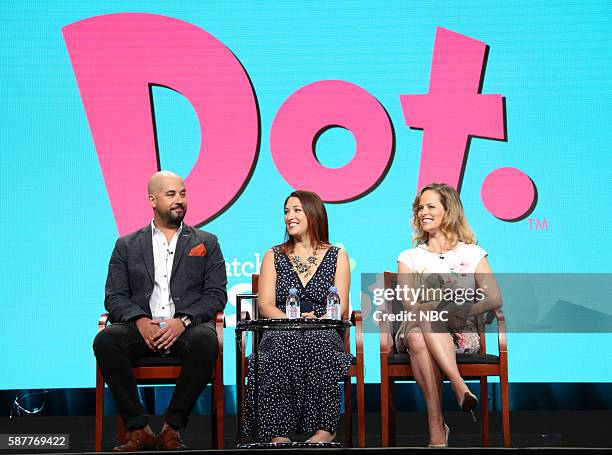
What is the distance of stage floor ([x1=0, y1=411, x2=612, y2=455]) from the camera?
486 centimetres

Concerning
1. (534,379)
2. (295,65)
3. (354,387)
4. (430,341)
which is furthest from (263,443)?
(295,65)

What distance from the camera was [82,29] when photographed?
5.52 metres

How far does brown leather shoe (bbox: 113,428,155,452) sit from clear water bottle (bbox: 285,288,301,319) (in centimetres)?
77

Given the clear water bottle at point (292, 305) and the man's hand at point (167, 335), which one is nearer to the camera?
the man's hand at point (167, 335)

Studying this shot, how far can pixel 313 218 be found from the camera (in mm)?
4711

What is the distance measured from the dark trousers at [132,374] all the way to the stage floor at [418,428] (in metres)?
0.55

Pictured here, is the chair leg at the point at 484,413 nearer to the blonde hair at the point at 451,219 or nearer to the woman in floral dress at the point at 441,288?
the woman in floral dress at the point at 441,288

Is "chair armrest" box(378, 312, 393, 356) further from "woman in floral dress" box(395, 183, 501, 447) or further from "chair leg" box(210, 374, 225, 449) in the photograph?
"chair leg" box(210, 374, 225, 449)

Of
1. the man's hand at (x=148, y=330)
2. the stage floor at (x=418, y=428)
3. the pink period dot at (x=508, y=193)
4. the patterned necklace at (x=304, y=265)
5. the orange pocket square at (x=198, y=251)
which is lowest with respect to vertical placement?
the stage floor at (x=418, y=428)

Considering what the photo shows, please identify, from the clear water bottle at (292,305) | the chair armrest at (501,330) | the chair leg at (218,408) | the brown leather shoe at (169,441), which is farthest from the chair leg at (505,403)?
the brown leather shoe at (169,441)

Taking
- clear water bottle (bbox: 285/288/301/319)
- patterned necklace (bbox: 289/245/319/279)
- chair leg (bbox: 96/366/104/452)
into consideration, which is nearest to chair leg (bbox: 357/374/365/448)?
clear water bottle (bbox: 285/288/301/319)

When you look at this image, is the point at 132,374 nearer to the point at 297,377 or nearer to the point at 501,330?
the point at 297,377

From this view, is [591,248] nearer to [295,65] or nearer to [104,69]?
[295,65]

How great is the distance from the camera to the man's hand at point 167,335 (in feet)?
14.4
